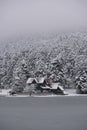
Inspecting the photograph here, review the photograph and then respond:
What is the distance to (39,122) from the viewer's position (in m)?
33.0

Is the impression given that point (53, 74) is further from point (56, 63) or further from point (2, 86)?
point (2, 86)

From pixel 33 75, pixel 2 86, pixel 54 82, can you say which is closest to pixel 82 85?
pixel 54 82

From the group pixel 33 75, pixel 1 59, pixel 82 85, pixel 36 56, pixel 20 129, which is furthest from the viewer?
pixel 1 59

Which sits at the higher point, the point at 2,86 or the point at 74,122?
the point at 74,122

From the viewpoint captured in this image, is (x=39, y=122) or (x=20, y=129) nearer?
(x=20, y=129)

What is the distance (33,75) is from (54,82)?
10.7m

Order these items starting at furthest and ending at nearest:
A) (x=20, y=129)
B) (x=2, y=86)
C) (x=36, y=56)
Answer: (x=36, y=56) < (x=2, y=86) < (x=20, y=129)

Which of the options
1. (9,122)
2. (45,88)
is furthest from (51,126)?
(45,88)

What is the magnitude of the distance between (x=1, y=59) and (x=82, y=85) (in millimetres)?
72855

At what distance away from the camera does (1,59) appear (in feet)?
510

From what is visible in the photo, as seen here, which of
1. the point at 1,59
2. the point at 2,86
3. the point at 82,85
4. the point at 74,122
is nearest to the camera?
the point at 74,122

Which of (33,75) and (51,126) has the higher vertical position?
(51,126)

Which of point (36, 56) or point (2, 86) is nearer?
point (2, 86)

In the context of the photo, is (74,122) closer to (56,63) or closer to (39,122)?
(39,122)
